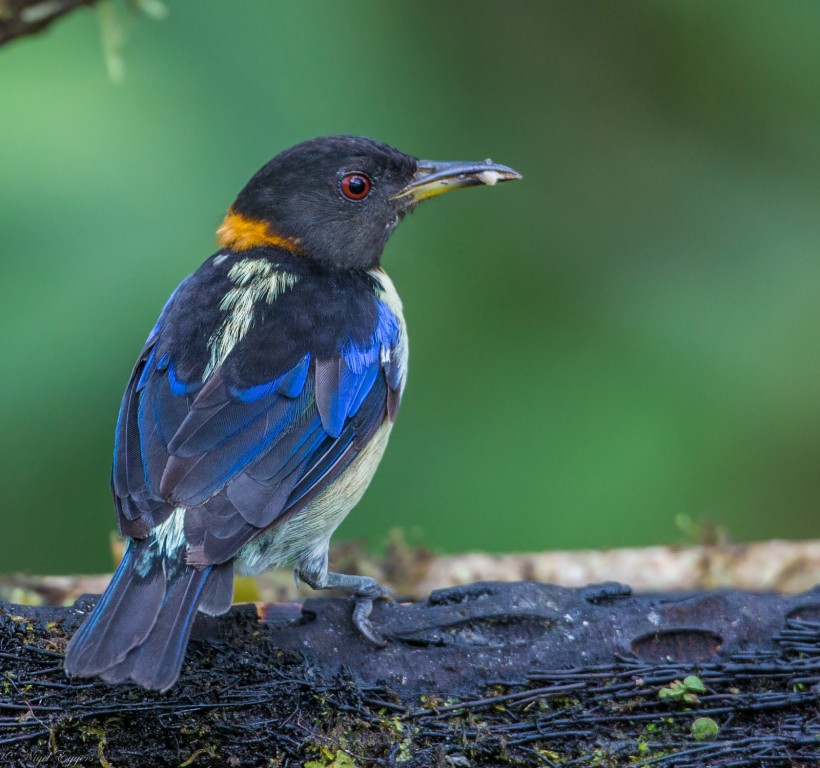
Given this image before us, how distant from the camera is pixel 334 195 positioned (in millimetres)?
4742

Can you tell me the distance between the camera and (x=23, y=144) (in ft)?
20.4

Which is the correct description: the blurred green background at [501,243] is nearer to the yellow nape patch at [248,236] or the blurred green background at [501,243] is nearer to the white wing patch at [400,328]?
the yellow nape patch at [248,236]

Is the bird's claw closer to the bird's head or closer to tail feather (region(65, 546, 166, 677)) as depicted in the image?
tail feather (region(65, 546, 166, 677))

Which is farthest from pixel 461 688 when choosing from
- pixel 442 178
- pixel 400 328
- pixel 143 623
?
pixel 442 178

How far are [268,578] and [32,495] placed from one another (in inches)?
60.4

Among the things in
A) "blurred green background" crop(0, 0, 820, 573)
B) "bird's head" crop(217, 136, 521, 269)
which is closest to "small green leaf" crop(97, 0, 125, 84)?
"bird's head" crop(217, 136, 521, 269)

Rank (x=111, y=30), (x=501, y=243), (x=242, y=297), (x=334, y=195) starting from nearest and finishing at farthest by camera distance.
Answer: (x=242, y=297) → (x=334, y=195) → (x=111, y=30) → (x=501, y=243)

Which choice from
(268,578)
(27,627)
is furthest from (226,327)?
(268,578)

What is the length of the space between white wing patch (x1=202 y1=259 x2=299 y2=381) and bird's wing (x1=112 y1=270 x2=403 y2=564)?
130mm

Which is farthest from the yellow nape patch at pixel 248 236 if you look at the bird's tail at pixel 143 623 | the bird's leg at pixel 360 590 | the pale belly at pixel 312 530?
the bird's tail at pixel 143 623

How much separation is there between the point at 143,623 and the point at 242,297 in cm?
139

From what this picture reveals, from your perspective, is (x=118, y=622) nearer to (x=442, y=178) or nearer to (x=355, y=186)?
(x=355, y=186)

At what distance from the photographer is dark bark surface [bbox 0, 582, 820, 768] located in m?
3.18

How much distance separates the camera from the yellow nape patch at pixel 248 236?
475cm
